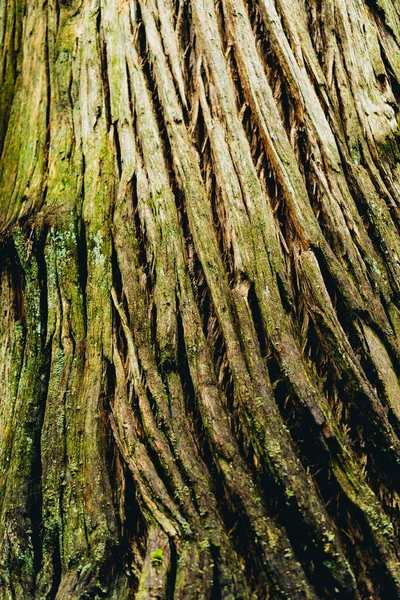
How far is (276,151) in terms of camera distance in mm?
2496

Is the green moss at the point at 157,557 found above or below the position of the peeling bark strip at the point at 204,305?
below

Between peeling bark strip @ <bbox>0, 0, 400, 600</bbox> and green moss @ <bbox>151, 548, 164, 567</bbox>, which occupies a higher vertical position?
peeling bark strip @ <bbox>0, 0, 400, 600</bbox>

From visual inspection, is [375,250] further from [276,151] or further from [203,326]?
[203,326]

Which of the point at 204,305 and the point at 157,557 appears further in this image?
the point at 204,305

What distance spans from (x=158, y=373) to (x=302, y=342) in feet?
1.59

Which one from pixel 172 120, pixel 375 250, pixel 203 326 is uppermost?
pixel 172 120

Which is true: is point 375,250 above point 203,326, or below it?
above

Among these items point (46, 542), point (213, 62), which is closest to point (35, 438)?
point (46, 542)

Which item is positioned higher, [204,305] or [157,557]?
[204,305]

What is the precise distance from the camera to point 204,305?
224 cm

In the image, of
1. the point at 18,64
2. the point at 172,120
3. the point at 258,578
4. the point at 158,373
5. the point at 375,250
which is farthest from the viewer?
the point at 18,64

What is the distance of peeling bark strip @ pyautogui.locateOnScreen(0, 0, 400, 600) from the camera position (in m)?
1.81

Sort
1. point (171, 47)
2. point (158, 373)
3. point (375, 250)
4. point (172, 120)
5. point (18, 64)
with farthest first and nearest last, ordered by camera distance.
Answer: point (18, 64), point (171, 47), point (172, 120), point (375, 250), point (158, 373)

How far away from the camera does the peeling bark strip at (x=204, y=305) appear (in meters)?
1.81
